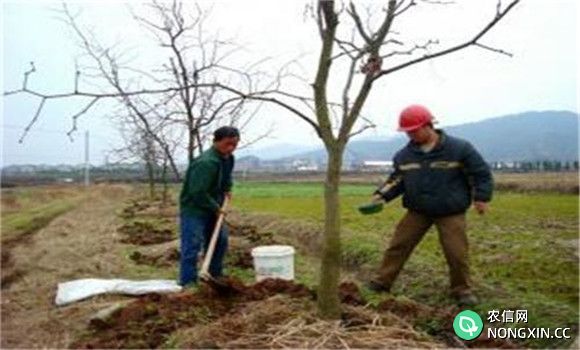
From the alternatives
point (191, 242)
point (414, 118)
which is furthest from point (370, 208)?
point (191, 242)

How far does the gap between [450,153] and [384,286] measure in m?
1.47

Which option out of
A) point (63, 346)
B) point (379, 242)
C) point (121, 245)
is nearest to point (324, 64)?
point (63, 346)

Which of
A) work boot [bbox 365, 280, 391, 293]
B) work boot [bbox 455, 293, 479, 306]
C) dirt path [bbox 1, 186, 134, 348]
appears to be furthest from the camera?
work boot [bbox 365, 280, 391, 293]

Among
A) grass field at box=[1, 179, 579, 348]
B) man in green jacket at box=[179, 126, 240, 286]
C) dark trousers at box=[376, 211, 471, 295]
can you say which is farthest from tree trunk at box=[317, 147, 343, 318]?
man in green jacket at box=[179, 126, 240, 286]

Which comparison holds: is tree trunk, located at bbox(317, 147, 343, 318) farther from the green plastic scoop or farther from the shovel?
the green plastic scoop

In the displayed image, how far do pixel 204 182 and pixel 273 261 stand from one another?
101cm

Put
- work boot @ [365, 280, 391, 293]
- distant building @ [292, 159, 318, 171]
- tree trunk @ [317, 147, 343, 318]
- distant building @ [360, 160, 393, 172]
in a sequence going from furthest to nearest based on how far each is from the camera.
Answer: distant building @ [292, 159, 318, 171] → distant building @ [360, 160, 393, 172] → work boot @ [365, 280, 391, 293] → tree trunk @ [317, 147, 343, 318]

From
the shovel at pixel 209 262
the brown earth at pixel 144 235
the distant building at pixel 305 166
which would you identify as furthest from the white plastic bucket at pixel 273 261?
the distant building at pixel 305 166

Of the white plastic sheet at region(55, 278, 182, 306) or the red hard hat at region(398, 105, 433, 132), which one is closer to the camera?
the red hard hat at region(398, 105, 433, 132)

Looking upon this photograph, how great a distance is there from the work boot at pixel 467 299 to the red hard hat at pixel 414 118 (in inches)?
62.0

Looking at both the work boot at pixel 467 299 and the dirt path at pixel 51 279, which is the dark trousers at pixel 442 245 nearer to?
the work boot at pixel 467 299

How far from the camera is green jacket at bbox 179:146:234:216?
651 centimetres

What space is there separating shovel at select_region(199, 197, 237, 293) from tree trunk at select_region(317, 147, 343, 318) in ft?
3.52

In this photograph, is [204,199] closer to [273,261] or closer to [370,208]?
[273,261]
